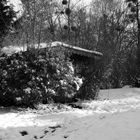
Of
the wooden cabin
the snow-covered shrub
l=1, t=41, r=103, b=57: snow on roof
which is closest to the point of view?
the snow-covered shrub

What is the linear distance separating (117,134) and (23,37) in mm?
8138

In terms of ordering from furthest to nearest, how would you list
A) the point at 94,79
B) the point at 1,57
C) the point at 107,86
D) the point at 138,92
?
1. the point at 107,86
2. the point at 138,92
3. the point at 94,79
4. the point at 1,57

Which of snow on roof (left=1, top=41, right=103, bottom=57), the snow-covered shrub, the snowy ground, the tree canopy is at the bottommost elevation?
the snowy ground

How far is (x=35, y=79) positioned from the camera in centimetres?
960

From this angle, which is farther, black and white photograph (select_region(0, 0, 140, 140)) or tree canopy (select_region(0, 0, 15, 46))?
tree canopy (select_region(0, 0, 15, 46))

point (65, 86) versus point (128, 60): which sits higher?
point (128, 60)

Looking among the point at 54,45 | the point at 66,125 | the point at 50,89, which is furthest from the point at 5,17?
the point at 66,125

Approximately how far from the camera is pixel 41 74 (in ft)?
32.2

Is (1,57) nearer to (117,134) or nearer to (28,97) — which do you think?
(28,97)

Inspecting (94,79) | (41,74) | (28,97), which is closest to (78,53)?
(94,79)

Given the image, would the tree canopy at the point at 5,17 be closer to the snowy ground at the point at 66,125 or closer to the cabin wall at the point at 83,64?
the cabin wall at the point at 83,64

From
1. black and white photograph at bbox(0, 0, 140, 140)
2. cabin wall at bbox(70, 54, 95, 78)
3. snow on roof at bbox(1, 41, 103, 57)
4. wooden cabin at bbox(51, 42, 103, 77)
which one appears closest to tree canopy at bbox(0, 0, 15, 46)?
black and white photograph at bbox(0, 0, 140, 140)

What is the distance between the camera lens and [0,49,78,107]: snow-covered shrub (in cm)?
927

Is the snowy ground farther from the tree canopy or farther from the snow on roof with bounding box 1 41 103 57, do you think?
the tree canopy
